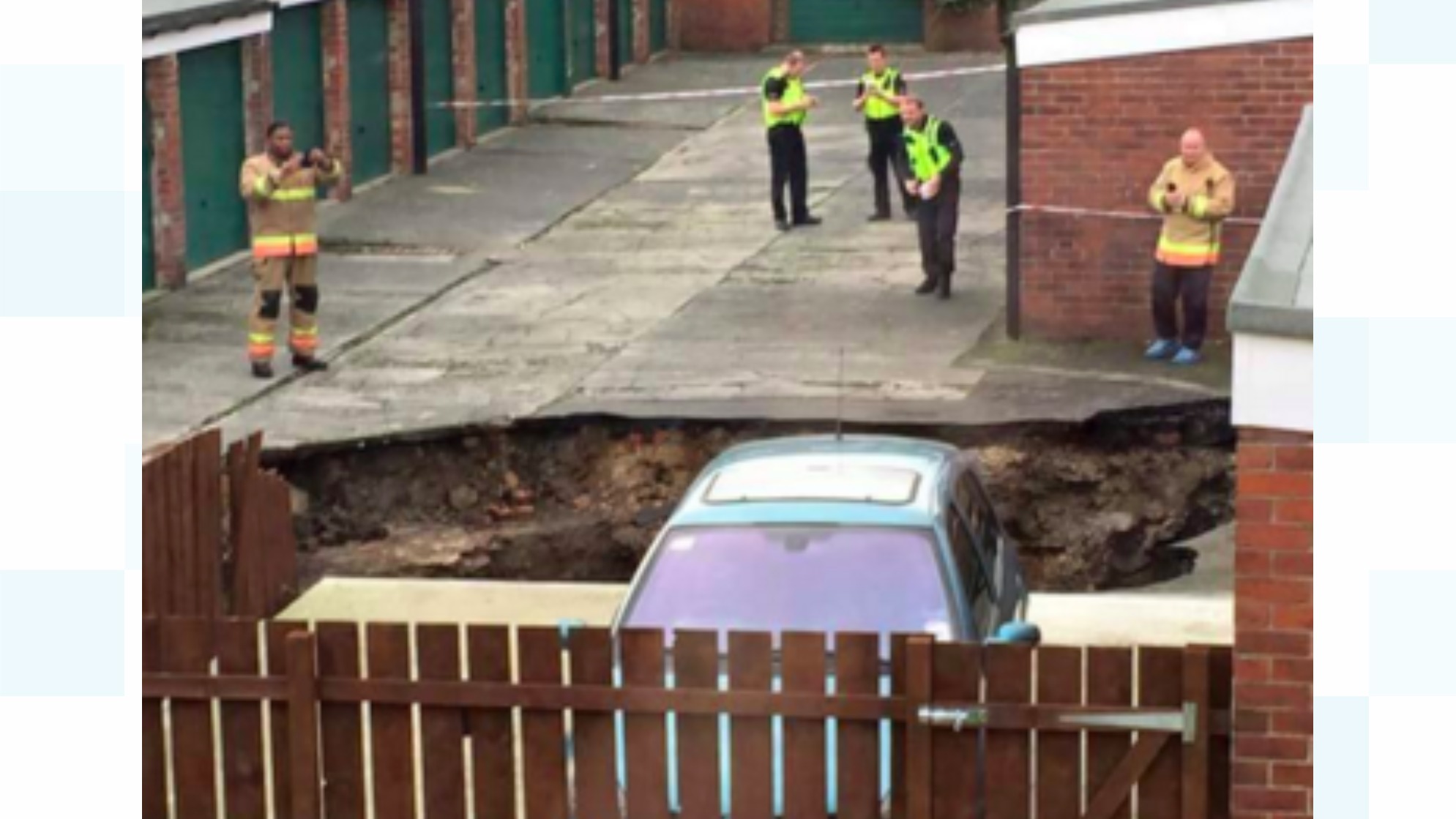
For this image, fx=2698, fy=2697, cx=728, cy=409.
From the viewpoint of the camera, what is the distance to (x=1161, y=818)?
837cm

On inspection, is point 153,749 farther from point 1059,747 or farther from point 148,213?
point 148,213

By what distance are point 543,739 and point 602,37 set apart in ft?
92.0

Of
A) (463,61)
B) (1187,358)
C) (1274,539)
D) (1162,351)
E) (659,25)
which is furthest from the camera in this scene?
(659,25)

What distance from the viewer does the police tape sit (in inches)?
1336

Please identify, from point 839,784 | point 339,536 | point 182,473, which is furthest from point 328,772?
point 339,536

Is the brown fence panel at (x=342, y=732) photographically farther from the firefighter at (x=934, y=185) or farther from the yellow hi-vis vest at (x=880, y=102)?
the yellow hi-vis vest at (x=880, y=102)

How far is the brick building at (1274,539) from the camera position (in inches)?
282

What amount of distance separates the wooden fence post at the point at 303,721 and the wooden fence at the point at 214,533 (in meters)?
2.23

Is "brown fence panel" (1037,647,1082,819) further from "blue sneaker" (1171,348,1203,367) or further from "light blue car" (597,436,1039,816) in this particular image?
"blue sneaker" (1171,348,1203,367)

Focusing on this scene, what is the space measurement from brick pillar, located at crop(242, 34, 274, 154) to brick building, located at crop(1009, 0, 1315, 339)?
8.03 m

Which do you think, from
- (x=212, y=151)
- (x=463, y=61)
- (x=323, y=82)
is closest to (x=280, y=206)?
(x=212, y=151)

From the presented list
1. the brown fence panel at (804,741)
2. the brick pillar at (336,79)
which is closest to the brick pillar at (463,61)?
the brick pillar at (336,79)

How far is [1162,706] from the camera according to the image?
26.9ft

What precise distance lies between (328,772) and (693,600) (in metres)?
1.74
